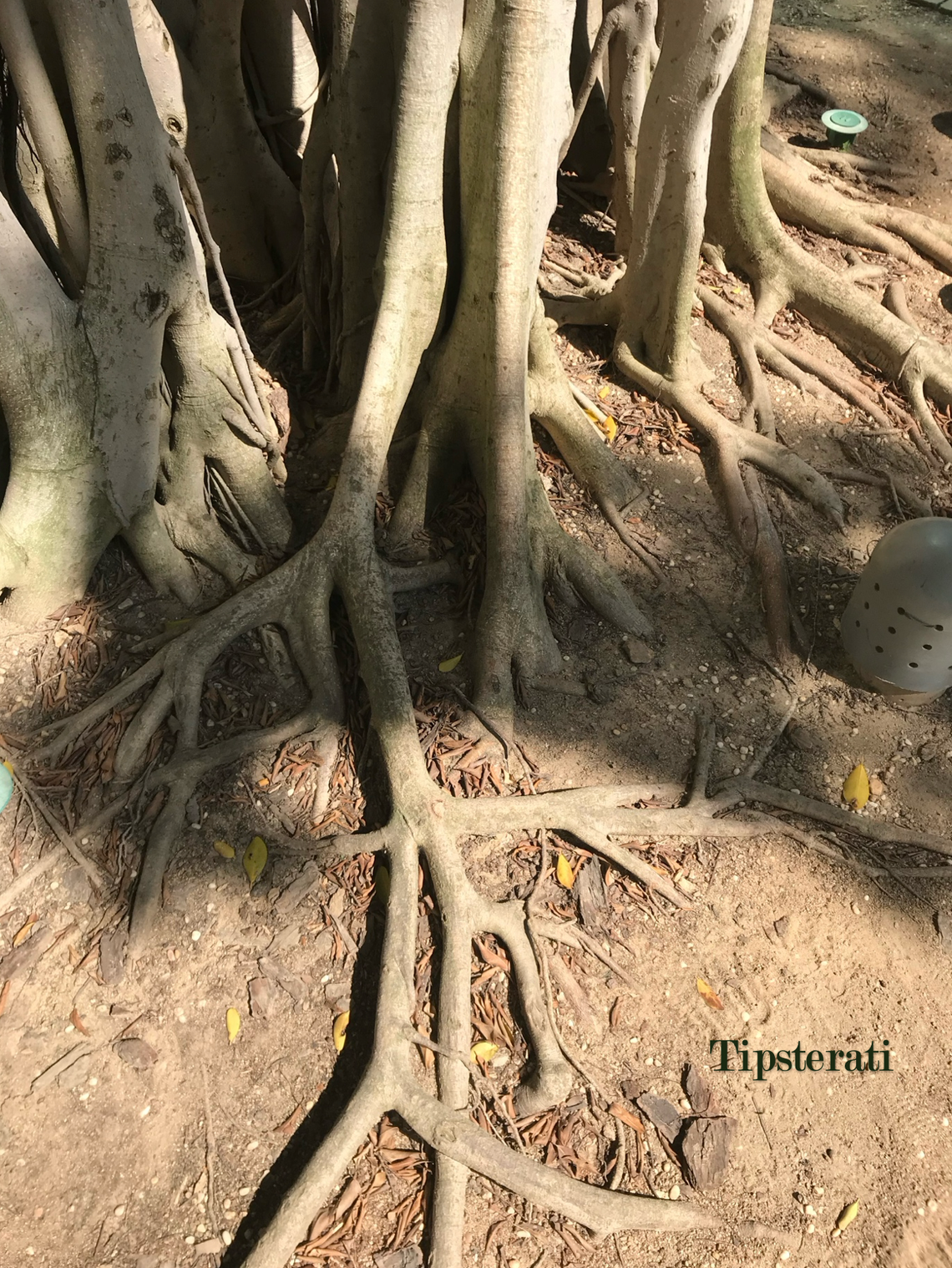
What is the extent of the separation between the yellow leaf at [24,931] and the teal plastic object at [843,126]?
6262mm

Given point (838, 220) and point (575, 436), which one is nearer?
point (575, 436)

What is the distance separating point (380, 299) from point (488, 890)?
209 centimetres

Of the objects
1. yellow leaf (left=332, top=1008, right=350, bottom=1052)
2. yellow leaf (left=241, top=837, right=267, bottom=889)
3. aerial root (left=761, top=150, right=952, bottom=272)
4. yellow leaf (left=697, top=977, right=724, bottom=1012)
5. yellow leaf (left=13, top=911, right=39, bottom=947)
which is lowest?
yellow leaf (left=697, top=977, right=724, bottom=1012)

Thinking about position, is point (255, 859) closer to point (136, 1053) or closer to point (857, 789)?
point (136, 1053)

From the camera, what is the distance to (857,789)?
320cm

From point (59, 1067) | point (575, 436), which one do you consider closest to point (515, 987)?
point (59, 1067)

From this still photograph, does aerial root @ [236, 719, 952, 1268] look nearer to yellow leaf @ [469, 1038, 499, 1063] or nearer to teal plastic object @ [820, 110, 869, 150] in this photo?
yellow leaf @ [469, 1038, 499, 1063]

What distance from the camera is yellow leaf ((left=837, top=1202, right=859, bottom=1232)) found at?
7.91ft

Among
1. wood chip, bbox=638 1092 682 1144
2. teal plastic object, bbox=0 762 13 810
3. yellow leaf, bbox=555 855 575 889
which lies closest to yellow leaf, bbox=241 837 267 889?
teal plastic object, bbox=0 762 13 810

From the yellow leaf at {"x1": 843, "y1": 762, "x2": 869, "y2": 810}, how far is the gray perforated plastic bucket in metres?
0.37

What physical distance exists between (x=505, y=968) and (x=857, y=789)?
52.3 inches

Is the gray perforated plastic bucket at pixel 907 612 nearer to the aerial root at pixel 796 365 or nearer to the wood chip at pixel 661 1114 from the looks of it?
the aerial root at pixel 796 365

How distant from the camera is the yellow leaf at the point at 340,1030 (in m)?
2.66

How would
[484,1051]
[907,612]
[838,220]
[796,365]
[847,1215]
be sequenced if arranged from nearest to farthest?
[847,1215] < [484,1051] < [907,612] < [796,365] < [838,220]
